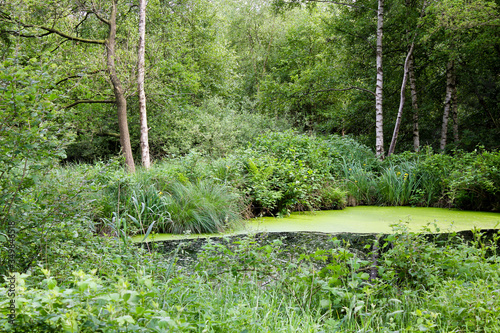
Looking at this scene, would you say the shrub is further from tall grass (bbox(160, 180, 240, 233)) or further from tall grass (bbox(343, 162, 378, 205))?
tall grass (bbox(160, 180, 240, 233))

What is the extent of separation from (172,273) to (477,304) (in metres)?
2.20

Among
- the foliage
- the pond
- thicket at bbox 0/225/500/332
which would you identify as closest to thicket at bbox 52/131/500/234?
the pond

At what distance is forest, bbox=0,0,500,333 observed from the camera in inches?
93.8

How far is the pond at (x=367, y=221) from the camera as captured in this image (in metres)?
5.47

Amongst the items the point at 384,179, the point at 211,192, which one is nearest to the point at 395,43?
the point at 384,179

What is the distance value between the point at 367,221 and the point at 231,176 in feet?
8.33

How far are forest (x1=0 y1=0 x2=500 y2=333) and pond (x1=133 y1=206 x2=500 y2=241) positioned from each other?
29 centimetres

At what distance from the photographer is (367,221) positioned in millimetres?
6125

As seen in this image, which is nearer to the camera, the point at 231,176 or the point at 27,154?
the point at 27,154

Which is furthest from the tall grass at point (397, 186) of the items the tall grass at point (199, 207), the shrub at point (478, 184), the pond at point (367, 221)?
the tall grass at point (199, 207)

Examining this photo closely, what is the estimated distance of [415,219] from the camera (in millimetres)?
6148

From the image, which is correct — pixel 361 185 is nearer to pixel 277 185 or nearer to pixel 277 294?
pixel 277 185

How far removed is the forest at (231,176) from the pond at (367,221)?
A: 11.3 inches

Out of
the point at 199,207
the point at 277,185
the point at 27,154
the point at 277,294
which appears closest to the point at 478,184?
the point at 277,185
